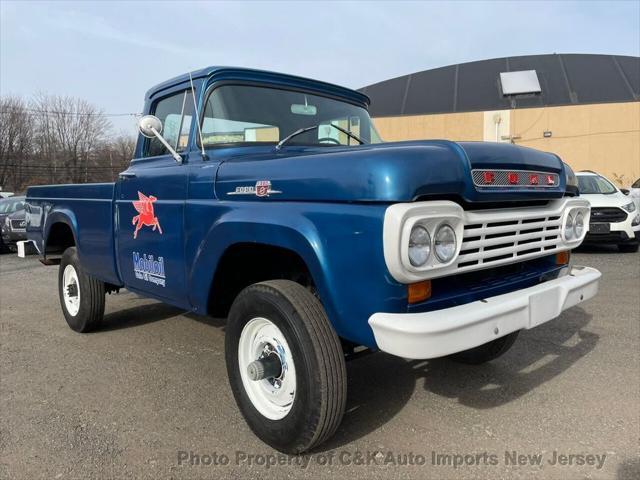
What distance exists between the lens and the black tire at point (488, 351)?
3.74 meters

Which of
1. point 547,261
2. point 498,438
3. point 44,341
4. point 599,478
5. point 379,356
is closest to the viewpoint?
point 599,478

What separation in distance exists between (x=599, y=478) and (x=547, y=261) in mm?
1263

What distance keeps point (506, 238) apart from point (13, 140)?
53.2 metres

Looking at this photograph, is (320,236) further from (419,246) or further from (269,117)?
(269,117)

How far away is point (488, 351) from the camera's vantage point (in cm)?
380

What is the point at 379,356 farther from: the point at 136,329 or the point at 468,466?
the point at 136,329

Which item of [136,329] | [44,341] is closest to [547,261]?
[136,329]

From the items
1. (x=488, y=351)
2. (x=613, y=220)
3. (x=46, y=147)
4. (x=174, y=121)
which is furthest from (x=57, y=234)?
(x=46, y=147)

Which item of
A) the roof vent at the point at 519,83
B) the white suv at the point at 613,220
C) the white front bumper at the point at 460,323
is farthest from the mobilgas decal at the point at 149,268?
the roof vent at the point at 519,83

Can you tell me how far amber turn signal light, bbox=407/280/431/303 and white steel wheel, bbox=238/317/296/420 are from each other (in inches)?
28.5

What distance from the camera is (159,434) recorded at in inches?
117

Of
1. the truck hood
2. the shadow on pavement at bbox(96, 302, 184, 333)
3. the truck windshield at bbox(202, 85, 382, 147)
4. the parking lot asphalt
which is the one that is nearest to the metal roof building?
the parking lot asphalt

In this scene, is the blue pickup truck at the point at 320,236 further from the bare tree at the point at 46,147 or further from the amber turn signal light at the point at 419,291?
the bare tree at the point at 46,147

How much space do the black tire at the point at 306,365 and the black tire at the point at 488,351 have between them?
5.51ft
